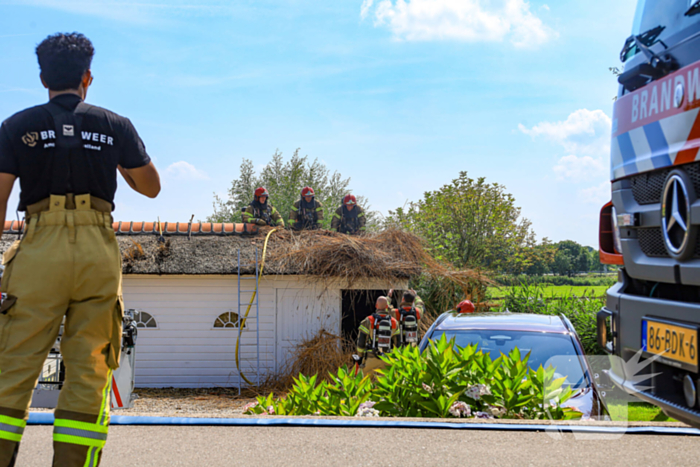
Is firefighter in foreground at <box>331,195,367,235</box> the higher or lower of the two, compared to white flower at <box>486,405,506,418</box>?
higher

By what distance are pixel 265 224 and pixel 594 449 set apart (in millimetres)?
12124

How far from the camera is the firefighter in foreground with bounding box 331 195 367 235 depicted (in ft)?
49.3

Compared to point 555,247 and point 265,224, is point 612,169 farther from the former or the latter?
point 555,247

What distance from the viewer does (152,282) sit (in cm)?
1369

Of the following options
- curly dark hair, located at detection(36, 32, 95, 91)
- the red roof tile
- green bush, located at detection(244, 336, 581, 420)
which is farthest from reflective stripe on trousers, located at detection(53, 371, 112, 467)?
the red roof tile

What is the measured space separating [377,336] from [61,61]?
704 centimetres

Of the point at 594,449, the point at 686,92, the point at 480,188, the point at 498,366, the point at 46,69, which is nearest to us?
the point at 686,92

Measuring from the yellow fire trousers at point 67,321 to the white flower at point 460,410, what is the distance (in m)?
2.78

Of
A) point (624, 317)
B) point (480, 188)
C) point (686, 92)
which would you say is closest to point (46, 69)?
point (686, 92)

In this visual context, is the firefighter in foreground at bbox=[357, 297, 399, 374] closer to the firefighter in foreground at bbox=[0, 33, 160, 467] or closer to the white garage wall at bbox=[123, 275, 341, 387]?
the white garage wall at bbox=[123, 275, 341, 387]

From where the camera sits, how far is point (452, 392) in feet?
14.8

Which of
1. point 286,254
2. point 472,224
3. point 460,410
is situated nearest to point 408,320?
point 286,254

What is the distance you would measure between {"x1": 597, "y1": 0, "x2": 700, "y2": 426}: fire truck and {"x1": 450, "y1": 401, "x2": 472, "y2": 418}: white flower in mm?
1525

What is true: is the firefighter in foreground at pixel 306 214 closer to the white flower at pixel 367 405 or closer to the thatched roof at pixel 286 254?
the thatched roof at pixel 286 254
